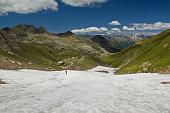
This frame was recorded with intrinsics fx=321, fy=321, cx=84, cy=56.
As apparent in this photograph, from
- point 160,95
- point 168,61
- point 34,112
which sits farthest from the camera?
point 168,61

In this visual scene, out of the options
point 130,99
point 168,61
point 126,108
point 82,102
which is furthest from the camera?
point 168,61

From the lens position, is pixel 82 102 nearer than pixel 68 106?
No

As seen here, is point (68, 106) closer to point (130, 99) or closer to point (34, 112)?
point (34, 112)

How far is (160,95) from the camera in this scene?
5412 centimetres

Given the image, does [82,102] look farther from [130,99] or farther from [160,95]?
[160,95]

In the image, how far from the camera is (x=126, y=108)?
41312mm

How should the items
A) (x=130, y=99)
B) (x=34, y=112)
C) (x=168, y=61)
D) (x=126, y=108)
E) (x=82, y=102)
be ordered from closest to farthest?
(x=34, y=112)
(x=126, y=108)
(x=82, y=102)
(x=130, y=99)
(x=168, y=61)

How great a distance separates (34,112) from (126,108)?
38.7 feet

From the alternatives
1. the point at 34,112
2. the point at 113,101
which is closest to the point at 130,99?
the point at 113,101

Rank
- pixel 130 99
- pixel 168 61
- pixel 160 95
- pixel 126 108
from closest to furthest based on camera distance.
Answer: pixel 126 108 < pixel 130 99 < pixel 160 95 < pixel 168 61

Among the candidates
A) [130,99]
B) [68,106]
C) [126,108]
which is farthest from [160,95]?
[68,106]

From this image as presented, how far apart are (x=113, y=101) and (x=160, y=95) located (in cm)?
1092

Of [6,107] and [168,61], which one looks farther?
[168,61]

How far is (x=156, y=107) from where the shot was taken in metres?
42.4
